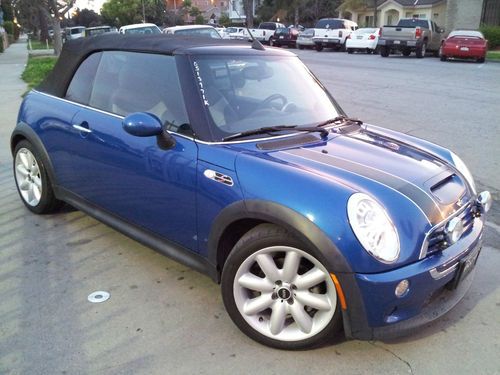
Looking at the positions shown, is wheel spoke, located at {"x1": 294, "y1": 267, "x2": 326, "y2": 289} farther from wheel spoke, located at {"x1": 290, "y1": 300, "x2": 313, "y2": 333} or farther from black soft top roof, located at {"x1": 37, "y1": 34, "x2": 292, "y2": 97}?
black soft top roof, located at {"x1": 37, "y1": 34, "x2": 292, "y2": 97}

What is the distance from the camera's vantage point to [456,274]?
266 centimetres

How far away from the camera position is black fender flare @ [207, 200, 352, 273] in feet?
7.85

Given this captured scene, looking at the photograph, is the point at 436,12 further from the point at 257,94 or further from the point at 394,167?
the point at 394,167

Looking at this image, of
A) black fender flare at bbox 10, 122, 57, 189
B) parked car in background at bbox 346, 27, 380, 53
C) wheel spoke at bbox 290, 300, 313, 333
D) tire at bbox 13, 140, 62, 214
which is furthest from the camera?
parked car in background at bbox 346, 27, 380, 53

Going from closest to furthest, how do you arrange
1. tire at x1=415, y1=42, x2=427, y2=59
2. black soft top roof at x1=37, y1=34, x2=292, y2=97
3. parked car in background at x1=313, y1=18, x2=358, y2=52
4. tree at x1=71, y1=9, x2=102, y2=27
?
black soft top roof at x1=37, y1=34, x2=292, y2=97 → tire at x1=415, y1=42, x2=427, y2=59 → parked car in background at x1=313, y1=18, x2=358, y2=52 → tree at x1=71, y1=9, x2=102, y2=27

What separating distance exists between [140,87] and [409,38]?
22.2m

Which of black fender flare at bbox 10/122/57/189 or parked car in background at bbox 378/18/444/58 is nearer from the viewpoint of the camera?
black fender flare at bbox 10/122/57/189

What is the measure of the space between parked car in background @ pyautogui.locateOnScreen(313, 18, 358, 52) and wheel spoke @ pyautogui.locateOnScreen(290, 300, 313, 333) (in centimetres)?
2867

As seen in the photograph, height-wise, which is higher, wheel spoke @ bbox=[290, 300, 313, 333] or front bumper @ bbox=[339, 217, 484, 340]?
front bumper @ bbox=[339, 217, 484, 340]

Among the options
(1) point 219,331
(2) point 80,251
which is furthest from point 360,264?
(2) point 80,251

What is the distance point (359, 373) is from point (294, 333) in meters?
0.39

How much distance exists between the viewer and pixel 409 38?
2323 centimetres

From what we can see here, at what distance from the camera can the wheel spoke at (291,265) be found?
8.44 feet

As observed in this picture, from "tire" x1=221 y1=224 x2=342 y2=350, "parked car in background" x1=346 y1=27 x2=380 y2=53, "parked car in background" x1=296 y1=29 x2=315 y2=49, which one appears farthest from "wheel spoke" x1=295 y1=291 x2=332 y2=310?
"parked car in background" x1=296 y1=29 x2=315 y2=49
